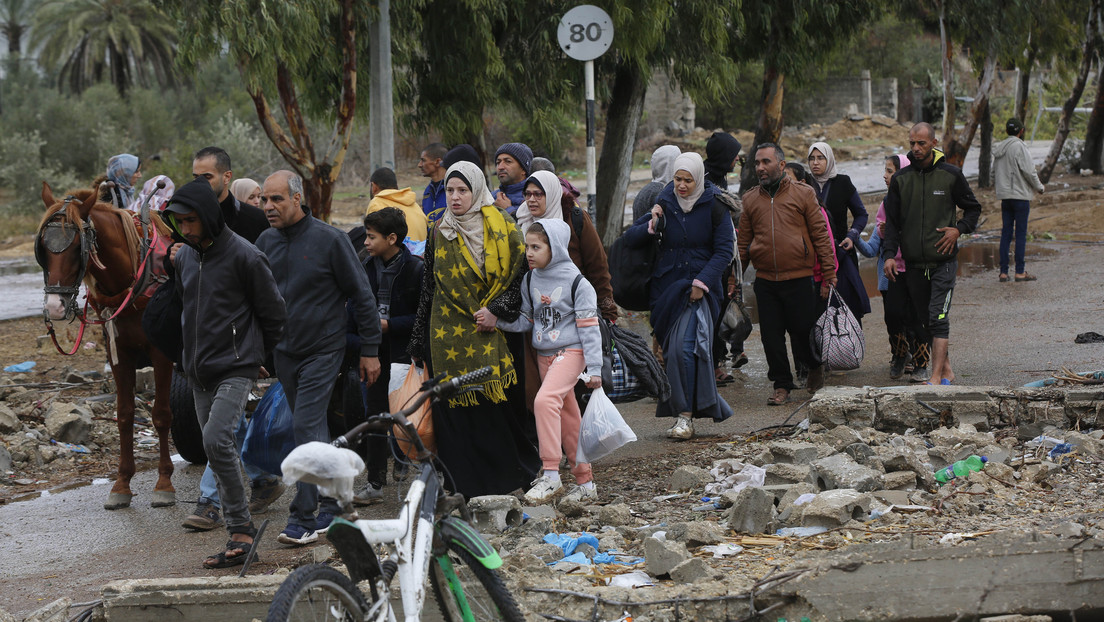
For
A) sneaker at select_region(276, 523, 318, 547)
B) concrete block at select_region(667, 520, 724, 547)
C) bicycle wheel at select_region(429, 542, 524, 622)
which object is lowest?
sneaker at select_region(276, 523, 318, 547)

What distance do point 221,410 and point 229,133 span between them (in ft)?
105

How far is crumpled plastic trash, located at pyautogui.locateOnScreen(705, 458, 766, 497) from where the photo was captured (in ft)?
20.6

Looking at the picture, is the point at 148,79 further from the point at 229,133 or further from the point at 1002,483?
the point at 1002,483

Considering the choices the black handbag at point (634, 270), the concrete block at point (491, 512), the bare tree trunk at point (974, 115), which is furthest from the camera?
the bare tree trunk at point (974, 115)

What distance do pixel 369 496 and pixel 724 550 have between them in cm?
253

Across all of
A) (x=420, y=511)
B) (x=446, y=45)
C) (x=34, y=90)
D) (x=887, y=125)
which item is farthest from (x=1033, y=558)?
(x=34, y=90)

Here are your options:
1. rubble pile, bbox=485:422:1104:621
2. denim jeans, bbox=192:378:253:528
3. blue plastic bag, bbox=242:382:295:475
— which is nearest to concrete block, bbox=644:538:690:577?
rubble pile, bbox=485:422:1104:621

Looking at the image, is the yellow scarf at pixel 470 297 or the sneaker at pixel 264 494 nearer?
the yellow scarf at pixel 470 297

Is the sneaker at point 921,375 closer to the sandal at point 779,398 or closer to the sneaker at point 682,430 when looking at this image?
the sandal at point 779,398

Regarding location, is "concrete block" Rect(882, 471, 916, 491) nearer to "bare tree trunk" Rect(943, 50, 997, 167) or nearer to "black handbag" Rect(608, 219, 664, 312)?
"black handbag" Rect(608, 219, 664, 312)

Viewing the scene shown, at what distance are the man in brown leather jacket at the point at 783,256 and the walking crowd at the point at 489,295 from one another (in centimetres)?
2

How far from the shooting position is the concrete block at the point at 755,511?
545 cm

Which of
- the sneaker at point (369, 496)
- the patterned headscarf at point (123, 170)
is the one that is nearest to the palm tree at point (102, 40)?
the patterned headscarf at point (123, 170)

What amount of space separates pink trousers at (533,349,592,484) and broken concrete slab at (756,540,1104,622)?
6.80 feet
